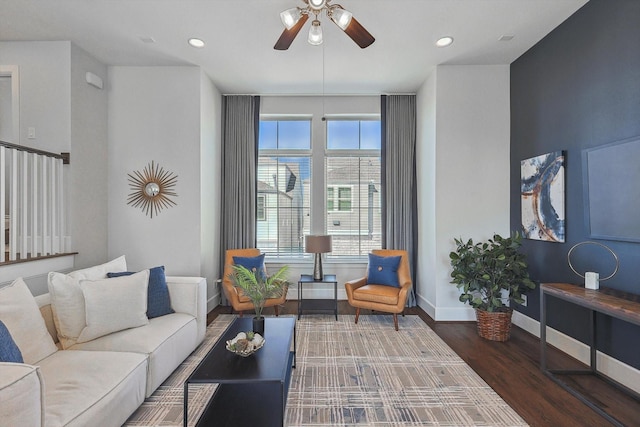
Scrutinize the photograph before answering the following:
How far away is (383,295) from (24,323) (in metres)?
3.23

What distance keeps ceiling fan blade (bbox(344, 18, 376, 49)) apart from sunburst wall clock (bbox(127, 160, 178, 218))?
281 centimetres

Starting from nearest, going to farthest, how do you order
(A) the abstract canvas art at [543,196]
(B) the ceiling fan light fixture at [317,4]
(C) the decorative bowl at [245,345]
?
1. (C) the decorative bowl at [245,345]
2. (B) the ceiling fan light fixture at [317,4]
3. (A) the abstract canvas art at [543,196]

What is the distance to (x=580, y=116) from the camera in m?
2.89

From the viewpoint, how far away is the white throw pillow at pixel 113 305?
7.47ft

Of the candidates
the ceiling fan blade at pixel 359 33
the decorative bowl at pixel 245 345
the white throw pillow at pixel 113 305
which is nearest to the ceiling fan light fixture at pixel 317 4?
the ceiling fan blade at pixel 359 33

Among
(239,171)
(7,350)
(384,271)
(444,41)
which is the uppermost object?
(444,41)

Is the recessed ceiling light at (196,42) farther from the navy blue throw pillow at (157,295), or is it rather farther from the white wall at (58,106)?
the navy blue throw pillow at (157,295)

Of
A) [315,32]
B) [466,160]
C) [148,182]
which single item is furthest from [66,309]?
[466,160]

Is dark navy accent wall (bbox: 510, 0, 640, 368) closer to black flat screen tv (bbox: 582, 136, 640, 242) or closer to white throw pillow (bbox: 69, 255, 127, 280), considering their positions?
black flat screen tv (bbox: 582, 136, 640, 242)

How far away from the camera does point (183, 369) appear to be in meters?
2.69

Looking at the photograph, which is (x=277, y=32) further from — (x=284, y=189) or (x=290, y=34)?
(x=284, y=189)

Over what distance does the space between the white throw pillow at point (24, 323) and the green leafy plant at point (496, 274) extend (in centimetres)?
370

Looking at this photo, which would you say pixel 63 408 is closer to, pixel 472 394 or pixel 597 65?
pixel 472 394

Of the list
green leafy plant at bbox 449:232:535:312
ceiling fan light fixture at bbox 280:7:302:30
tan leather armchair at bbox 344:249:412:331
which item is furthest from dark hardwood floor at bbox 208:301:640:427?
ceiling fan light fixture at bbox 280:7:302:30
